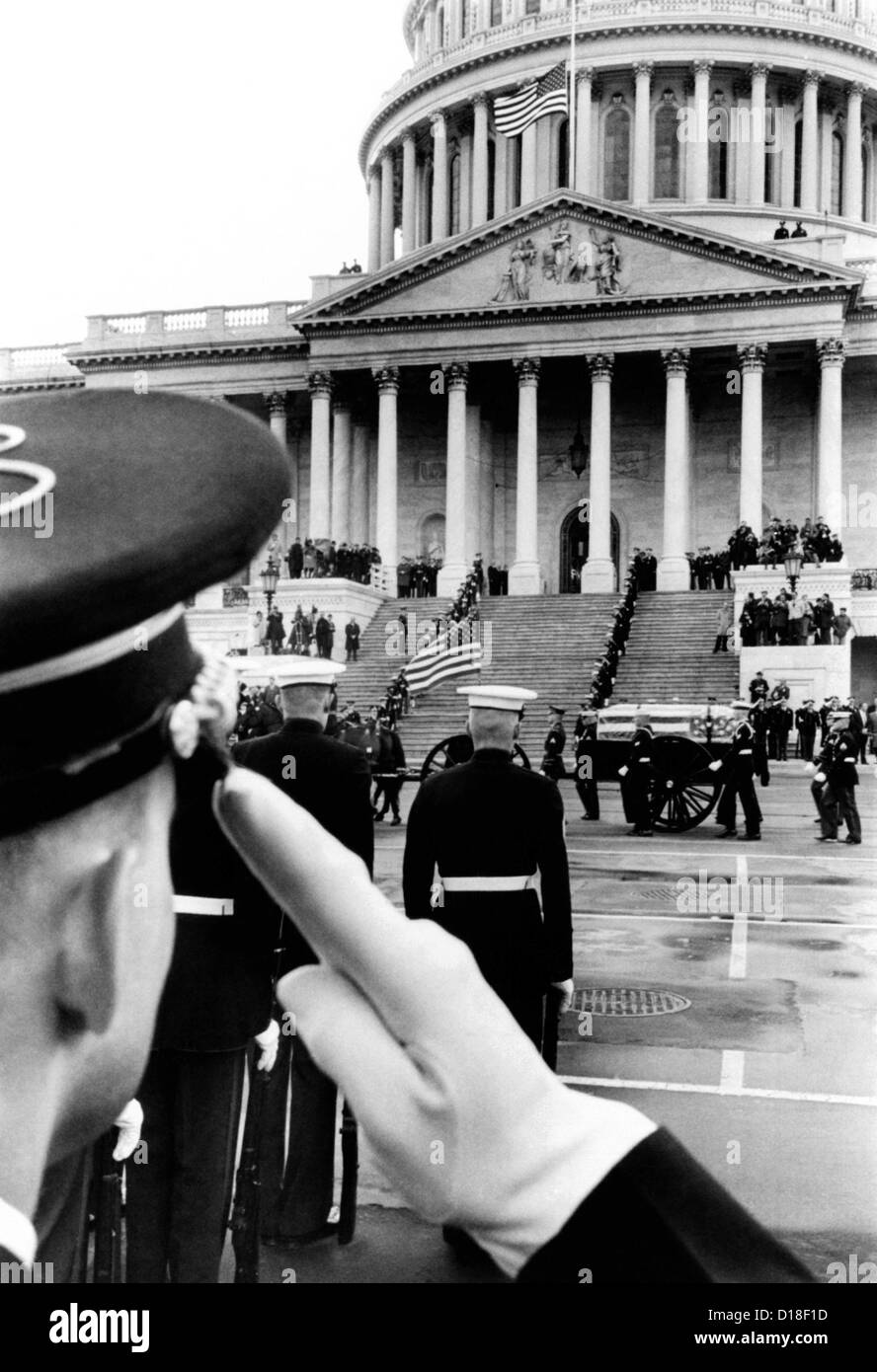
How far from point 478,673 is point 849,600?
1988 centimetres

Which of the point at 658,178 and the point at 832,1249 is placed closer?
the point at 832,1249

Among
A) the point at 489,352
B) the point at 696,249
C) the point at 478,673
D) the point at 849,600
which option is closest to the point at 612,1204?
the point at 478,673

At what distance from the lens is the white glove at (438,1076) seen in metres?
1.05

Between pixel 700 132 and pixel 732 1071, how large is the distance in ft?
180

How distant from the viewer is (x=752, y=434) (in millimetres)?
41312

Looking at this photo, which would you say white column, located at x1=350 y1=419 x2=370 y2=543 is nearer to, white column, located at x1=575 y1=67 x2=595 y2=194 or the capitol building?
the capitol building

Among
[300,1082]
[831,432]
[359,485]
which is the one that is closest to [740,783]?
[300,1082]

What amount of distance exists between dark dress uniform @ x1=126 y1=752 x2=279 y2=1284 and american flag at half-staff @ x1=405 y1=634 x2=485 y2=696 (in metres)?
6.13

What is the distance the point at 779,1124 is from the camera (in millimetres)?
5105

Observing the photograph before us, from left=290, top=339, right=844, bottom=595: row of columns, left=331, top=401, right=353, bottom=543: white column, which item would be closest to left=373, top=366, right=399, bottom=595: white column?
left=290, top=339, right=844, bottom=595: row of columns

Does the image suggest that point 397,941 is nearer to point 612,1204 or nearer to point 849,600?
point 612,1204

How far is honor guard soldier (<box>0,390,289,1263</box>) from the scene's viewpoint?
112cm

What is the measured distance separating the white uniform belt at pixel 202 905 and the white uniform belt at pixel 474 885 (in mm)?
2531

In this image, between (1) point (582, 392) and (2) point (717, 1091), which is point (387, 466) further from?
(2) point (717, 1091)
